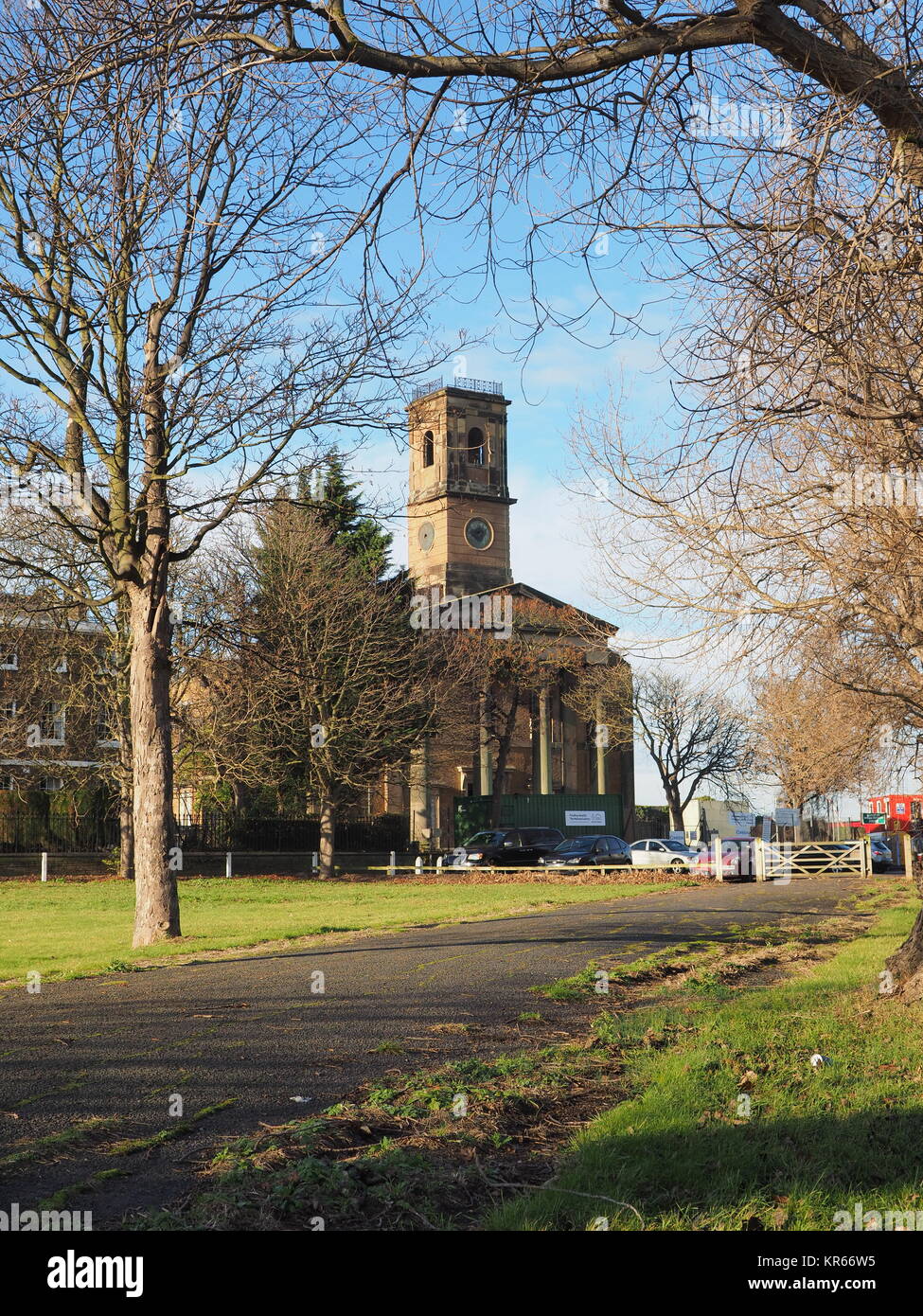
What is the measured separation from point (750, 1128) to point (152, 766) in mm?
11141

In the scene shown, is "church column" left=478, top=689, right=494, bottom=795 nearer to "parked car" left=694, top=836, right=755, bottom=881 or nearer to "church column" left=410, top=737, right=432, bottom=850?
"church column" left=410, top=737, right=432, bottom=850

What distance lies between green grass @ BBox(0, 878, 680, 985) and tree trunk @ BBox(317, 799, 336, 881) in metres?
3.58

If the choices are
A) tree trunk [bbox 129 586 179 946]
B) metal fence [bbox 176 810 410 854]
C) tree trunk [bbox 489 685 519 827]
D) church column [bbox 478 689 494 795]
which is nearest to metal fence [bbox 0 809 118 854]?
metal fence [bbox 176 810 410 854]

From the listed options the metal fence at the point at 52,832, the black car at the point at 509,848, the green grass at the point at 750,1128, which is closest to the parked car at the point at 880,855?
the black car at the point at 509,848

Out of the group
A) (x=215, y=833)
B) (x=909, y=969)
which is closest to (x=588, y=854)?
(x=215, y=833)

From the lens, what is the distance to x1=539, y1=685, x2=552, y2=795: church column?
69.5 m

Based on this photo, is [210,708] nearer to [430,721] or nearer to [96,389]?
[430,721]

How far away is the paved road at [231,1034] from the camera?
5316 millimetres

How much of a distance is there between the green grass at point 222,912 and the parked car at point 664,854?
684cm

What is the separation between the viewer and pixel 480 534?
265ft

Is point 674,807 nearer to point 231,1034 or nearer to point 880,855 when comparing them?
point 880,855

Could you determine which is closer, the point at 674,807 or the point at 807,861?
the point at 807,861

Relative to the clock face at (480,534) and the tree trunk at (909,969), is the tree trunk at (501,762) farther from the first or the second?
the tree trunk at (909,969)
